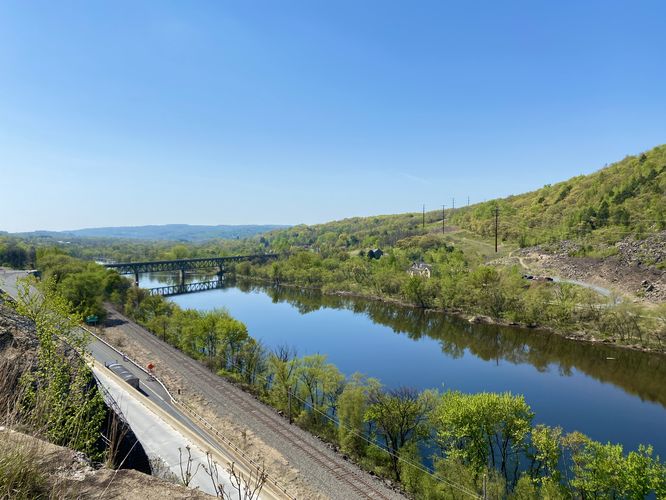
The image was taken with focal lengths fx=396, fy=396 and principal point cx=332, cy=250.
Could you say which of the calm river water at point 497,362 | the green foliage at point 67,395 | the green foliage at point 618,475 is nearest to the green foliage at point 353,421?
the green foliage at point 618,475

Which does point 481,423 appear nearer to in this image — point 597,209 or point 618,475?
point 618,475

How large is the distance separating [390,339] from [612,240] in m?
47.7

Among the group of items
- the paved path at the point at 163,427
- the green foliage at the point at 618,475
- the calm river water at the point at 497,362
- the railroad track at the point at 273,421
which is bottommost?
the calm river water at the point at 497,362

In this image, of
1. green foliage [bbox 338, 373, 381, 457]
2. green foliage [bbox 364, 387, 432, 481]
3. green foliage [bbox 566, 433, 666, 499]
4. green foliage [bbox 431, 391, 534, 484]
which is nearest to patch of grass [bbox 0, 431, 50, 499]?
green foliage [bbox 566, 433, 666, 499]

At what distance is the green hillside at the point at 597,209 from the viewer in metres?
72.3

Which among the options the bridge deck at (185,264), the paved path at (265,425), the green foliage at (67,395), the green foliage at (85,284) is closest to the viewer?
the green foliage at (67,395)

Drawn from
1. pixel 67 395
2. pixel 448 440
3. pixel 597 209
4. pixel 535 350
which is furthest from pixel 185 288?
pixel 597 209

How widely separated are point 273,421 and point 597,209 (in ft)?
286

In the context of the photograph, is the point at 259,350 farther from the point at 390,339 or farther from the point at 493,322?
the point at 493,322

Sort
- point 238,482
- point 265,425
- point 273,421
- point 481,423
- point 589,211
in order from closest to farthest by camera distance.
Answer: point 238,482 → point 481,423 → point 265,425 → point 273,421 → point 589,211

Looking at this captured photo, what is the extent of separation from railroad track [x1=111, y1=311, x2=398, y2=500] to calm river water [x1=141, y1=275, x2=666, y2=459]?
11.4 meters

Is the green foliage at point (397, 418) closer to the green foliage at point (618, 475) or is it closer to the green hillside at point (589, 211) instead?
the green foliage at point (618, 475)

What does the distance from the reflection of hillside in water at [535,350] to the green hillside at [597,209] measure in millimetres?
34700

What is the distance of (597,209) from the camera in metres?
83.2
